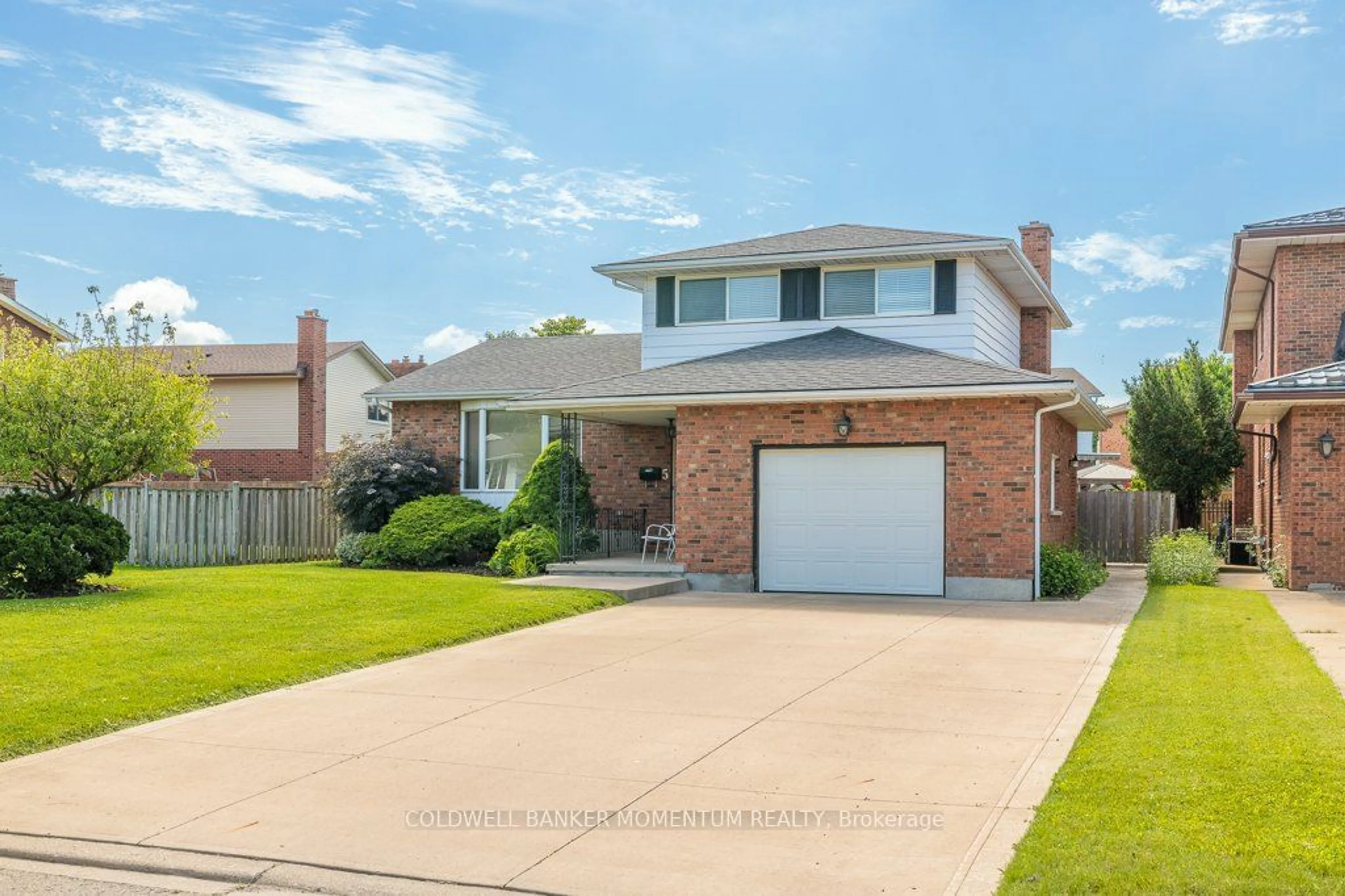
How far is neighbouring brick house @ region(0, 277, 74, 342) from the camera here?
1168 inches

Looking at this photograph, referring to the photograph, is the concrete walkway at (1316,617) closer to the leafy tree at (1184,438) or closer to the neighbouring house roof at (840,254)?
the neighbouring house roof at (840,254)

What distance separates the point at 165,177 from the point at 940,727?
17990mm

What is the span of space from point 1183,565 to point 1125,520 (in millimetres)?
6869

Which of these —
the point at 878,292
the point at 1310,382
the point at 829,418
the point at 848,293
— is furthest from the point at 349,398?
the point at 1310,382

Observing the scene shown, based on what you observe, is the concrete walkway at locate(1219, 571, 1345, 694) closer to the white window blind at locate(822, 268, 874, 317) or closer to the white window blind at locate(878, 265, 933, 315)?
the white window blind at locate(878, 265, 933, 315)

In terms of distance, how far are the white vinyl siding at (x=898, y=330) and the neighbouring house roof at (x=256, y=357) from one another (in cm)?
1890

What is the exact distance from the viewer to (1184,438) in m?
27.9

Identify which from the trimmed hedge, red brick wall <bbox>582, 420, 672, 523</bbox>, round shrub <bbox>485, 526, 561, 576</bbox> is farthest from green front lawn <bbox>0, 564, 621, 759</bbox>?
the trimmed hedge

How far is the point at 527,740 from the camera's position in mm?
7551

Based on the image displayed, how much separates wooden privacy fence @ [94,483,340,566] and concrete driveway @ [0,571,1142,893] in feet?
40.5

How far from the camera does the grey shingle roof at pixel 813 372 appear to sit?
15828 mm

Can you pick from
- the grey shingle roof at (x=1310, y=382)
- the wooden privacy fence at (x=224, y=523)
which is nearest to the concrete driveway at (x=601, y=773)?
the grey shingle roof at (x=1310, y=382)

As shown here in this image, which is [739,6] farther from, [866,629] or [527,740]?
[527,740]

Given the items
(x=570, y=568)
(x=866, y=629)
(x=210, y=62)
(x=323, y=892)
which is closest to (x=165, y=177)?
(x=210, y=62)
